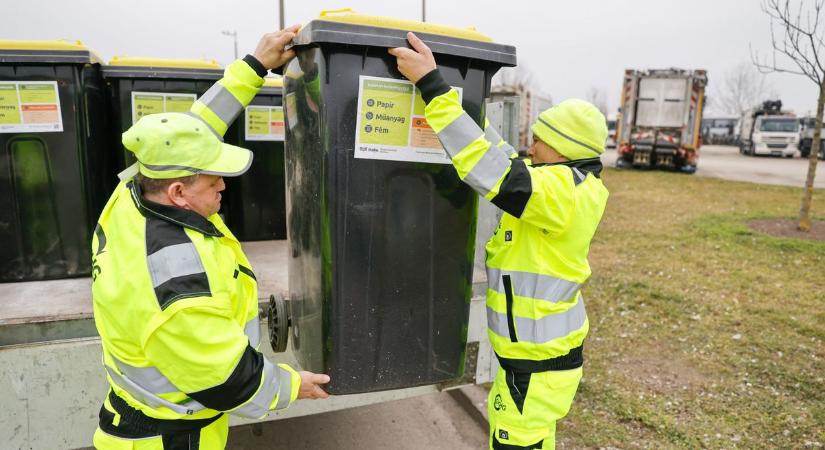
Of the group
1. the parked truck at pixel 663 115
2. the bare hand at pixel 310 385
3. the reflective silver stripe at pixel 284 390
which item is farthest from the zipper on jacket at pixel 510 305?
the parked truck at pixel 663 115

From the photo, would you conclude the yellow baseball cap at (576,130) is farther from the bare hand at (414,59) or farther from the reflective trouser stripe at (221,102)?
the reflective trouser stripe at (221,102)

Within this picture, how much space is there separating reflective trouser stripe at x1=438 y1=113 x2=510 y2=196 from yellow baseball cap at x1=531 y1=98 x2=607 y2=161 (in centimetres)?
37

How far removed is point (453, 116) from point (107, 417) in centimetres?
128

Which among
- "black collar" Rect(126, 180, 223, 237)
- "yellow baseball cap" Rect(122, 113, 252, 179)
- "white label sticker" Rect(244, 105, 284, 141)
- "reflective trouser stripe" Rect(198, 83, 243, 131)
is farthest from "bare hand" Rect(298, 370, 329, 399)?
"white label sticker" Rect(244, 105, 284, 141)

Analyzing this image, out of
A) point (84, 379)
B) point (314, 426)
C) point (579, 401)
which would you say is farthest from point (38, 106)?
point (579, 401)

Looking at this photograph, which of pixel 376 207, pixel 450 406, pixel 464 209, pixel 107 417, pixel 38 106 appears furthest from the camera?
pixel 450 406

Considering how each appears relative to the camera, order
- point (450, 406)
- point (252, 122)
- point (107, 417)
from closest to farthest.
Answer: point (107, 417) < point (252, 122) < point (450, 406)

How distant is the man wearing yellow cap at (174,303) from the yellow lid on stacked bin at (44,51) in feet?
Result: 4.14

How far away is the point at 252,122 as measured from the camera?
324cm

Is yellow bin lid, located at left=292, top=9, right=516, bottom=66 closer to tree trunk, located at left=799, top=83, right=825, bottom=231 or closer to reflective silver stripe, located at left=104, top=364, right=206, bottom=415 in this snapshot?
reflective silver stripe, located at left=104, top=364, right=206, bottom=415

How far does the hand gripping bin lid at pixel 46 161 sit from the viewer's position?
2.38 m

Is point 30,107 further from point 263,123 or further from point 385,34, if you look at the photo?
point 385,34

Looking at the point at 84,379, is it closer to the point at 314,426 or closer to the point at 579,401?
the point at 314,426

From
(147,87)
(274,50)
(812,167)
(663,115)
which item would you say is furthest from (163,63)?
(663,115)
